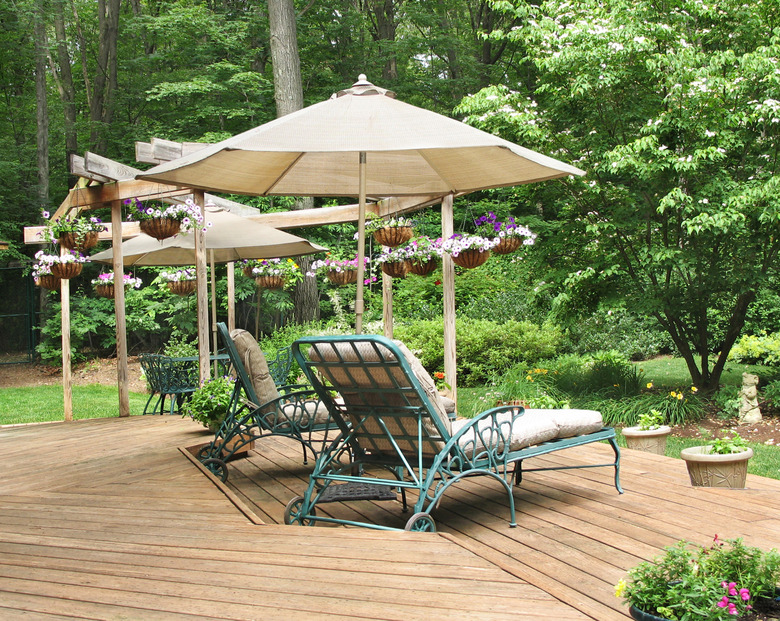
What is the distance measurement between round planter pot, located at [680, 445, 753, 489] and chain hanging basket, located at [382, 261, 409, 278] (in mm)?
3541

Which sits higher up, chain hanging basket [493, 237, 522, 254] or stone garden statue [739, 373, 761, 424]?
chain hanging basket [493, 237, 522, 254]

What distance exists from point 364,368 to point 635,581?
1.53m

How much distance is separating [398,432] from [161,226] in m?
3.88

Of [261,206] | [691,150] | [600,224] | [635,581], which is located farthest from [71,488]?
[261,206]

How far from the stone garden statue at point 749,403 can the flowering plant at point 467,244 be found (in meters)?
3.57

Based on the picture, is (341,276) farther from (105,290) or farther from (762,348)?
Result: (762,348)

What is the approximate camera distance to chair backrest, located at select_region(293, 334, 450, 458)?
10.3 ft

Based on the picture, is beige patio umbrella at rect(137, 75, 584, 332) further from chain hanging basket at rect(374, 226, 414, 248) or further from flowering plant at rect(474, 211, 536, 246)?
chain hanging basket at rect(374, 226, 414, 248)

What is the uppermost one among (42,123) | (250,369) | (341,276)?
(42,123)

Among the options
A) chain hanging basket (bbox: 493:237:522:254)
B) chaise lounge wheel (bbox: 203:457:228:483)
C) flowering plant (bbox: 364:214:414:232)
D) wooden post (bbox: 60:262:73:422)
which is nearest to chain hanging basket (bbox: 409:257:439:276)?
flowering plant (bbox: 364:214:414:232)

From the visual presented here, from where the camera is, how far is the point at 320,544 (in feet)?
9.19

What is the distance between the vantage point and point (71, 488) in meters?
4.08

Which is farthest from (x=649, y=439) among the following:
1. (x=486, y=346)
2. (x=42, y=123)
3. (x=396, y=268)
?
(x=42, y=123)

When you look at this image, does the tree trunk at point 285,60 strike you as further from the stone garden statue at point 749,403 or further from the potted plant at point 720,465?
the potted plant at point 720,465
